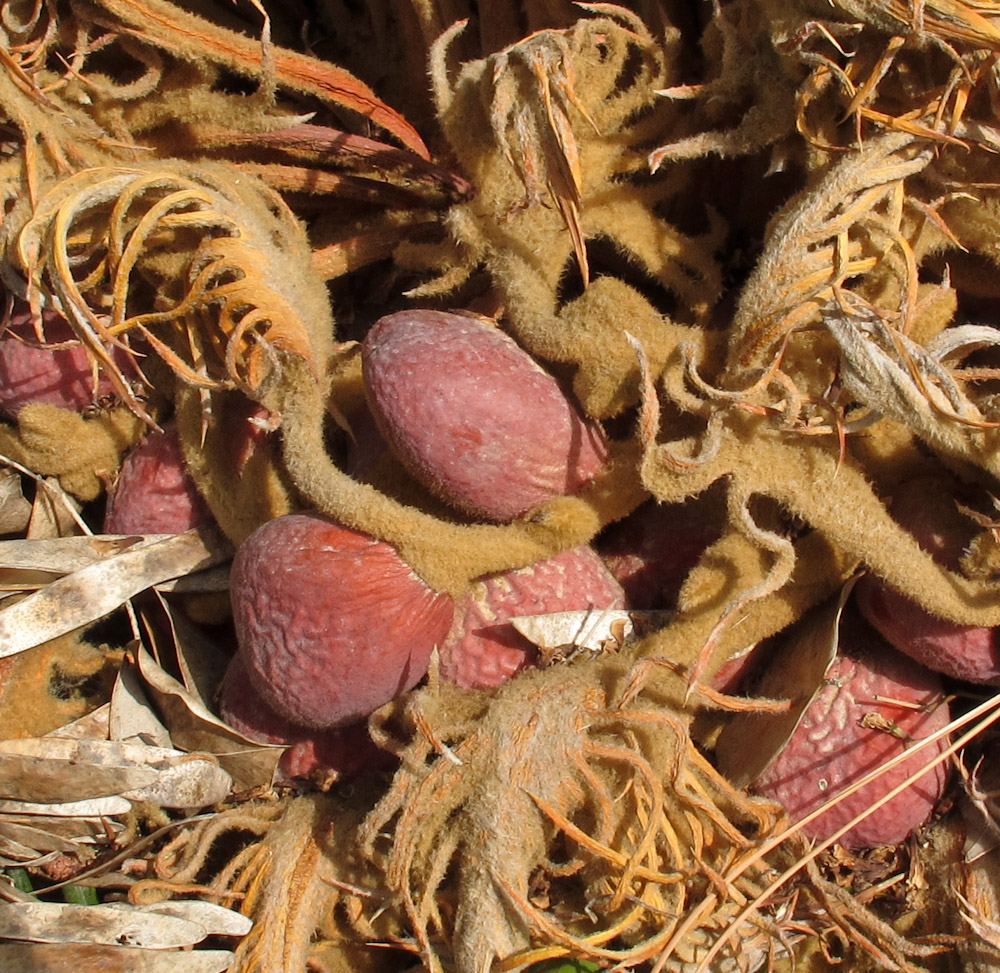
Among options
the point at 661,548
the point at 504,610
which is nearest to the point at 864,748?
the point at 661,548

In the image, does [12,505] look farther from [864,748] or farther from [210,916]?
[864,748]

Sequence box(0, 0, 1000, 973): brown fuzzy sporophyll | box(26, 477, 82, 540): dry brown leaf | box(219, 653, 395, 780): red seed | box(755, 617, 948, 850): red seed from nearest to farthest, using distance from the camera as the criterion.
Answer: box(0, 0, 1000, 973): brown fuzzy sporophyll, box(755, 617, 948, 850): red seed, box(219, 653, 395, 780): red seed, box(26, 477, 82, 540): dry brown leaf

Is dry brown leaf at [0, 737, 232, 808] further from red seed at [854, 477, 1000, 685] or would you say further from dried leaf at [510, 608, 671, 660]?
red seed at [854, 477, 1000, 685]

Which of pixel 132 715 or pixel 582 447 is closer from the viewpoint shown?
pixel 582 447

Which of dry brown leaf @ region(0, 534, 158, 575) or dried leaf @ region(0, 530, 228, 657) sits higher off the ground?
dry brown leaf @ region(0, 534, 158, 575)

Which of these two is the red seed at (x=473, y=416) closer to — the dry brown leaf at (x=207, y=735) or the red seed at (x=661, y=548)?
the red seed at (x=661, y=548)

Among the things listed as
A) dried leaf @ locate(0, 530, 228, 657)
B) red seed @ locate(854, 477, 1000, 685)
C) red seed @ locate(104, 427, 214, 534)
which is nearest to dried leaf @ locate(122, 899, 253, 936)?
dried leaf @ locate(0, 530, 228, 657)

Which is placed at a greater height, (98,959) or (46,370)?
(46,370)
